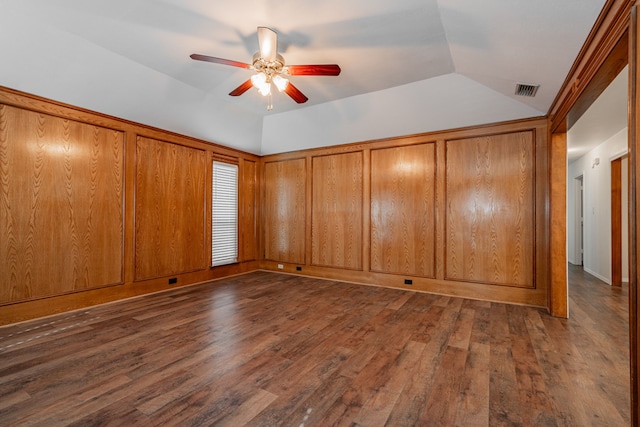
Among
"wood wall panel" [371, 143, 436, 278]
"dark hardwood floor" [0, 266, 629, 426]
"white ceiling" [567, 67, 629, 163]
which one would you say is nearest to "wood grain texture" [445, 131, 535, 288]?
"wood wall panel" [371, 143, 436, 278]

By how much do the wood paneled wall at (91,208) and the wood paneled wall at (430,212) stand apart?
2038 mm

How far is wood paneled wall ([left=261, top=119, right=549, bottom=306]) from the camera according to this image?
407cm

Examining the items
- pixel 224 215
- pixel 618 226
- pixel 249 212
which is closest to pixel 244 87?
pixel 224 215

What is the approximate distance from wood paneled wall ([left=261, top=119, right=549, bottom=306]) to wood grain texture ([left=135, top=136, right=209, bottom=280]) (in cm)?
176

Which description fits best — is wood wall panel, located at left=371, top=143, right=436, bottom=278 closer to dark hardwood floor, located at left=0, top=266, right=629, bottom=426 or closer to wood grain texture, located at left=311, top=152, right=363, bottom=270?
wood grain texture, located at left=311, top=152, right=363, bottom=270

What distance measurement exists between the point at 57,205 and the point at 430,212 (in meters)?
5.27

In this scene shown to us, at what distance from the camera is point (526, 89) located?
3367mm

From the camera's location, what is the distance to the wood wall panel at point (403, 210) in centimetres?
475

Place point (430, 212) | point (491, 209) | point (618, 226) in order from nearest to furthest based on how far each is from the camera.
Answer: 1. point (491, 209)
2. point (430, 212)
3. point (618, 226)

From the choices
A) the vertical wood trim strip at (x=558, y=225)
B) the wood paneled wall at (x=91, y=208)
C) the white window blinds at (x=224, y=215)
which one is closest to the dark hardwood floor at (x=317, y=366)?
the vertical wood trim strip at (x=558, y=225)

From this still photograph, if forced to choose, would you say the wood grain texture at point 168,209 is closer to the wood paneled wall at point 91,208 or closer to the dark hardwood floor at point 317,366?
the wood paneled wall at point 91,208

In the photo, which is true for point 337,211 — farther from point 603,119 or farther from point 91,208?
point 603,119

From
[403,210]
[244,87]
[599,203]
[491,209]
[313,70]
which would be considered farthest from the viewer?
[599,203]

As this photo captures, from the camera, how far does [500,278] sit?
4.19 m
